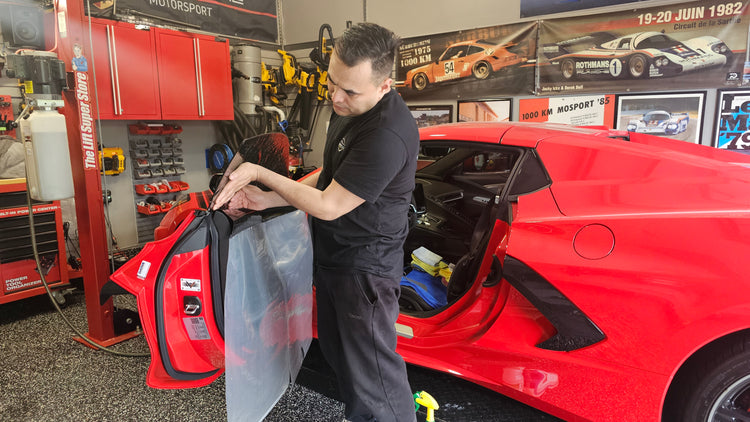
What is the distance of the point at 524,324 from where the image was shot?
5.44ft

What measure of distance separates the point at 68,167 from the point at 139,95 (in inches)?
84.3

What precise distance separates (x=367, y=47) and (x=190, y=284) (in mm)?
981

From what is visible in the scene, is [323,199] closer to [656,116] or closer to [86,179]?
[86,179]

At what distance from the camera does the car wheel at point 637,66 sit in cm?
406

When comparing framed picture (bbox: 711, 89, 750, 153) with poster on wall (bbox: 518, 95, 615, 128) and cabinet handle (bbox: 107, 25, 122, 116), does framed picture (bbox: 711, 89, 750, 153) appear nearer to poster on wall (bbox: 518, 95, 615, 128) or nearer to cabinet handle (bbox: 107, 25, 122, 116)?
poster on wall (bbox: 518, 95, 615, 128)

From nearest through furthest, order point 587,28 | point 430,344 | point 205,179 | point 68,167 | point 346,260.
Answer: point 346,260 < point 430,344 < point 68,167 < point 587,28 < point 205,179

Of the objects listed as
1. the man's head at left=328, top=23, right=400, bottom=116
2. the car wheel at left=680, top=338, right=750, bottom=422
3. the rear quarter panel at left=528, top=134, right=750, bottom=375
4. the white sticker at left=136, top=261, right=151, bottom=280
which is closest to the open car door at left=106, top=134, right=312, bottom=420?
the white sticker at left=136, top=261, right=151, bottom=280

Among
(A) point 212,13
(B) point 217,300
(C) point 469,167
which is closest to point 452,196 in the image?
(C) point 469,167

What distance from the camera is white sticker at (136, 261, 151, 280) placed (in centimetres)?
157

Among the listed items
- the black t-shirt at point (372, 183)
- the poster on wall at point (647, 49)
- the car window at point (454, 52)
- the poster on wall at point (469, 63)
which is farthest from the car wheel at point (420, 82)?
the black t-shirt at point (372, 183)

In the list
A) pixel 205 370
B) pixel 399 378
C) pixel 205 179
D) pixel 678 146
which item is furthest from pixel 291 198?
pixel 205 179

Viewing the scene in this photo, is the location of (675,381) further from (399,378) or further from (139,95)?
(139,95)

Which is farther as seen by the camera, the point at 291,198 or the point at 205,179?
the point at 205,179

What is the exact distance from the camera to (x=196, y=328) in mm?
1628
